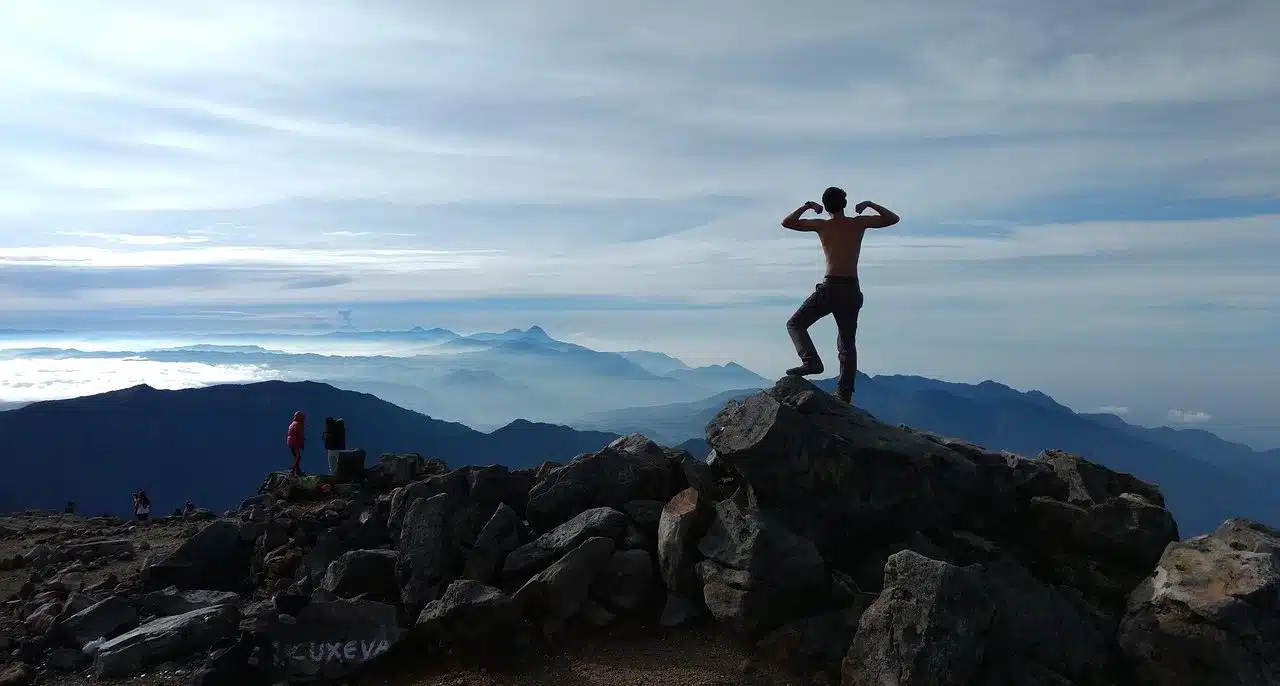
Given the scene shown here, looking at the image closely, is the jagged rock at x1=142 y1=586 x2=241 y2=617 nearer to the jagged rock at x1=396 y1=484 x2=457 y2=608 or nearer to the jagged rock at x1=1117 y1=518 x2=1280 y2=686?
the jagged rock at x1=396 y1=484 x2=457 y2=608

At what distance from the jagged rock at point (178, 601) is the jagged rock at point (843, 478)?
11872mm

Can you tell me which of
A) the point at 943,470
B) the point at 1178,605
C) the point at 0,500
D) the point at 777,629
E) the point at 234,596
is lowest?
the point at 0,500

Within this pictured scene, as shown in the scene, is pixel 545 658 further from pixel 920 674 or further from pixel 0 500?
pixel 0 500

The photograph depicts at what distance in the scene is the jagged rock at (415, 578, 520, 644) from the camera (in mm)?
13320

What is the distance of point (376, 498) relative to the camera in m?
22.5

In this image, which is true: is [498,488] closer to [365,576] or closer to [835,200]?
[365,576]

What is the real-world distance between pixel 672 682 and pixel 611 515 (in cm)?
391

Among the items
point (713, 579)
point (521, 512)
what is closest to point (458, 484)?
point (521, 512)

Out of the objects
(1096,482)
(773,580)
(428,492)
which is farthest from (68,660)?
(1096,482)

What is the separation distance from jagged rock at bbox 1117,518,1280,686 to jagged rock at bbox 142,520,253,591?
19.3 meters

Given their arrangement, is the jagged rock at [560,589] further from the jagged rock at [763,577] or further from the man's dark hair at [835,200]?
the man's dark hair at [835,200]

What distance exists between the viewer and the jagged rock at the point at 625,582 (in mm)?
14086

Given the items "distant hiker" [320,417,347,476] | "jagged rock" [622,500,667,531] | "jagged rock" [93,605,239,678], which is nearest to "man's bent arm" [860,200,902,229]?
"jagged rock" [622,500,667,531]

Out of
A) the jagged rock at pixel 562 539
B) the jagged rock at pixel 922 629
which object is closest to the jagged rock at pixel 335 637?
the jagged rock at pixel 562 539
